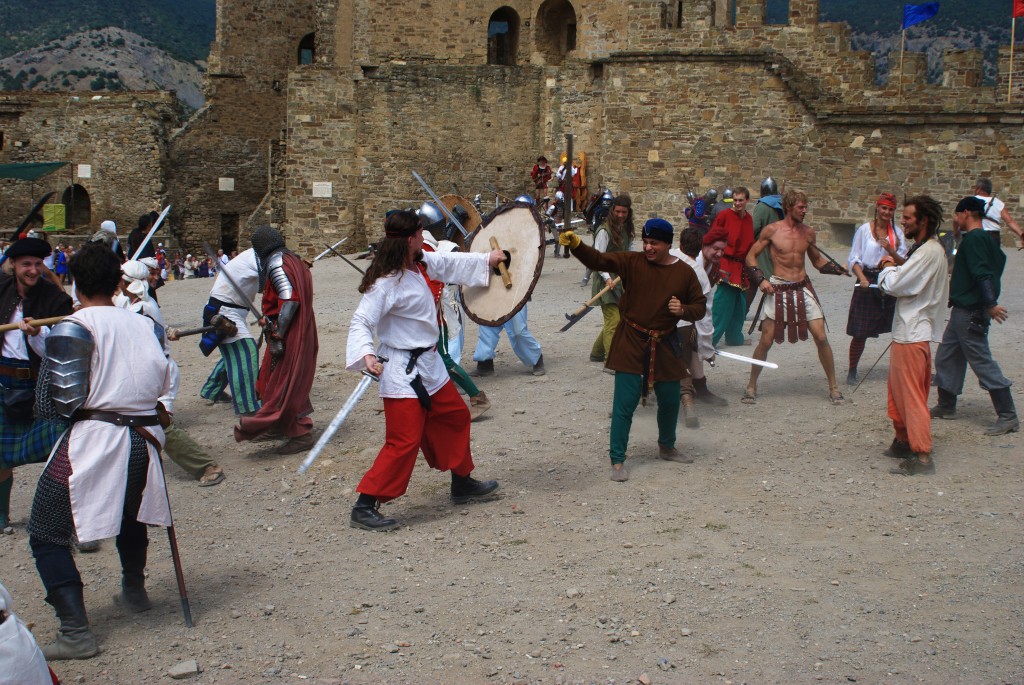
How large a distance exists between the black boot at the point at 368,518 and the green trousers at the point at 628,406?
1.46 metres

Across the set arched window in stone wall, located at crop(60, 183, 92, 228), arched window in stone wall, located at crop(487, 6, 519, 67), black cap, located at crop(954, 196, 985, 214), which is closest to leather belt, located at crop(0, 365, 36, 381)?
black cap, located at crop(954, 196, 985, 214)

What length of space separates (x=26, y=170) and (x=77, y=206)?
215 centimetres

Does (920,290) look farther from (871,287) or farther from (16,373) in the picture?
(16,373)

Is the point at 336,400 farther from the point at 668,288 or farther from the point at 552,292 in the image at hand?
the point at 552,292

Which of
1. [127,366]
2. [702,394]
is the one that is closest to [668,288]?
[702,394]

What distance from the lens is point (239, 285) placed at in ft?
24.4

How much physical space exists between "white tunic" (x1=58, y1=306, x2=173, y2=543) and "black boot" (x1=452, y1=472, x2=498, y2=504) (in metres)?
2.05

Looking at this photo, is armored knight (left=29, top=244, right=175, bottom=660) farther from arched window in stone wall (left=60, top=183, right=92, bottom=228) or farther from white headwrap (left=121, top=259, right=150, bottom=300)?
arched window in stone wall (left=60, top=183, right=92, bottom=228)

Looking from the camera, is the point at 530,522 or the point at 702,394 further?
the point at 702,394

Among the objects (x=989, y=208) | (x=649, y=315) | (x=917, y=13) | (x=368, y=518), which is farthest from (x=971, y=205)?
(x=917, y=13)

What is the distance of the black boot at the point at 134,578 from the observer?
467 centimetres

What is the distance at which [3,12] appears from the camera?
63156mm

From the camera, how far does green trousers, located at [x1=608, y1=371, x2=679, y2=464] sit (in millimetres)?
6293

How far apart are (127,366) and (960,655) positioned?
3.44 meters
